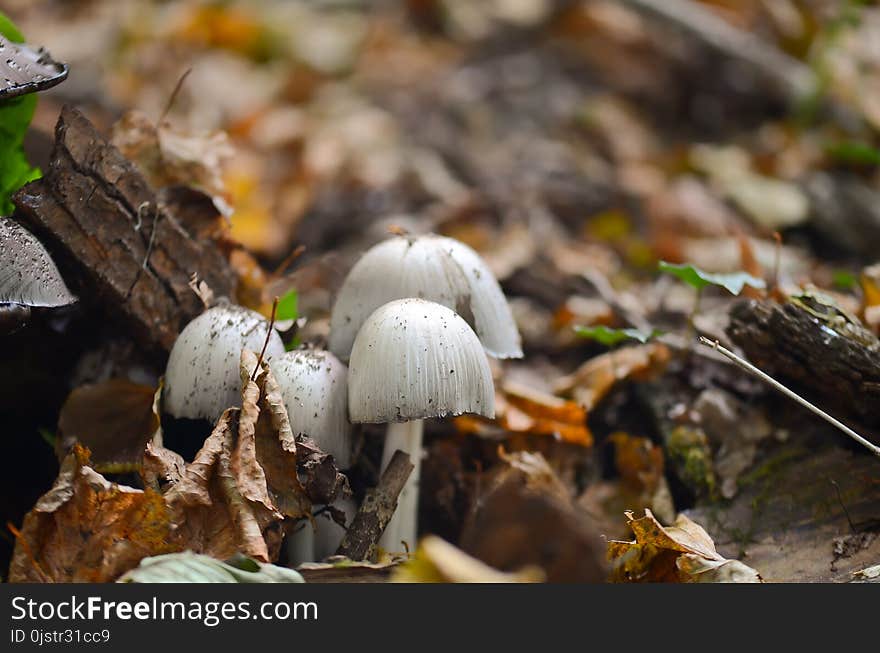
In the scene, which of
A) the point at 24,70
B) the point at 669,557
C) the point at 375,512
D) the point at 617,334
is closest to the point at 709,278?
the point at 617,334

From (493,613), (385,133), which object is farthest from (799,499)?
(385,133)

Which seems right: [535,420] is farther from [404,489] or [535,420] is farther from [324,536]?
[324,536]

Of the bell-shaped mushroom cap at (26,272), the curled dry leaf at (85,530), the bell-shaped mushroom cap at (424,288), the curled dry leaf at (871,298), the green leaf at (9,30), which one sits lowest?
the curled dry leaf at (871,298)

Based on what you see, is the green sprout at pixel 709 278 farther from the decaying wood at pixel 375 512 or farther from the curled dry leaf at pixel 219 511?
the curled dry leaf at pixel 219 511

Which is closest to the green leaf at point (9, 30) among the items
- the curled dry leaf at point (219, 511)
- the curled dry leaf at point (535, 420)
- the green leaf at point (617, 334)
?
the curled dry leaf at point (219, 511)

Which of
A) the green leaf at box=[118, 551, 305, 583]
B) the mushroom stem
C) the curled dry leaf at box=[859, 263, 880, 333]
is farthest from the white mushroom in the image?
the curled dry leaf at box=[859, 263, 880, 333]
